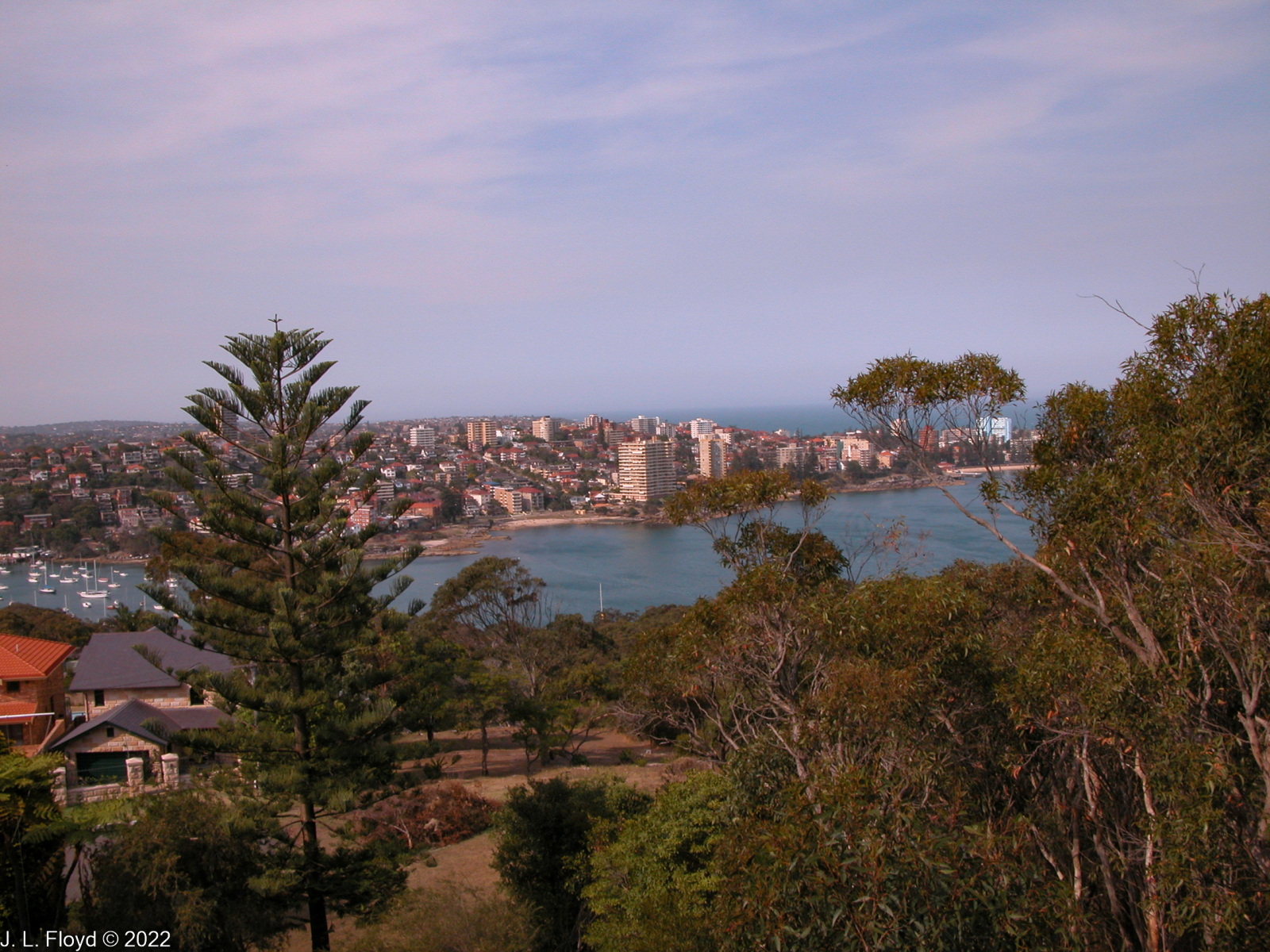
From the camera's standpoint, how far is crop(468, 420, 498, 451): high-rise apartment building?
7512 cm

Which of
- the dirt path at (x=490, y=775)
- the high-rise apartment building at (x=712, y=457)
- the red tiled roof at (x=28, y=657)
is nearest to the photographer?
the dirt path at (x=490, y=775)

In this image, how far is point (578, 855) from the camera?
16.0 feet

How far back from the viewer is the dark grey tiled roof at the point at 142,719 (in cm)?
766

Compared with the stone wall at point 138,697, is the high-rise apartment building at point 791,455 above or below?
above

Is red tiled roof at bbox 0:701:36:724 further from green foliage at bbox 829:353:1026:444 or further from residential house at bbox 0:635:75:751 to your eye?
green foliage at bbox 829:353:1026:444

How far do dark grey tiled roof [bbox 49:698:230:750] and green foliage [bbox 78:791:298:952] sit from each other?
2730mm

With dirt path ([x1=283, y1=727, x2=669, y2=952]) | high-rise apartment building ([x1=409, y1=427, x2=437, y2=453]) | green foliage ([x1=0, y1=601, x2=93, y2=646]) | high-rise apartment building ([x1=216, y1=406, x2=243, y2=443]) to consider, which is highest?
high-rise apartment building ([x1=409, y1=427, x2=437, y2=453])

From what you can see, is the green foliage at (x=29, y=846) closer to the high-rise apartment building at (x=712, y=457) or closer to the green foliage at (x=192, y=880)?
the green foliage at (x=192, y=880)

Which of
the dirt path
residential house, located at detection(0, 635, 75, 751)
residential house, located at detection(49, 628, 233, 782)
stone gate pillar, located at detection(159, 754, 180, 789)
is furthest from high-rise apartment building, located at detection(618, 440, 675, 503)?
stone gate pillar, located at detection(159, 754, 180, 789)

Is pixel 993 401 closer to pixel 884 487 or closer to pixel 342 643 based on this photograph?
pixel 342 643

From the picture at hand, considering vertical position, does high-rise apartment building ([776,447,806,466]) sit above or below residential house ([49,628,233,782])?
above

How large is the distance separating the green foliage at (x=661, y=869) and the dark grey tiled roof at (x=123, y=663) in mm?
6483

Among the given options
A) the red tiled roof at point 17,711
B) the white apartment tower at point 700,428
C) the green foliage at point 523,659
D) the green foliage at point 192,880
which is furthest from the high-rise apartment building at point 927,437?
the white apartment tower at point 700,428

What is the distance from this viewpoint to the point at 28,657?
8.54m
